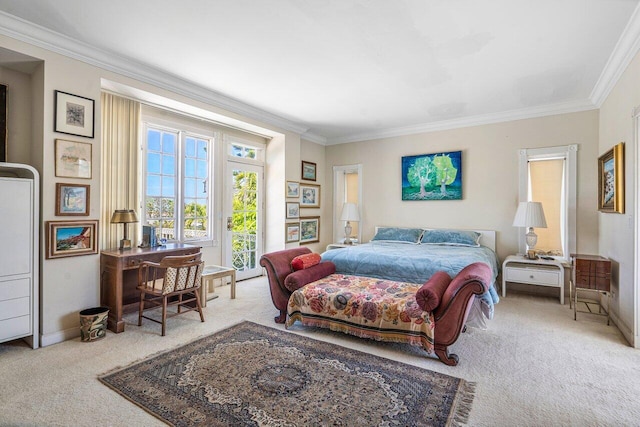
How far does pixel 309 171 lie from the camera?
6.45 meters

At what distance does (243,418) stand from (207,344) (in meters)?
1.17

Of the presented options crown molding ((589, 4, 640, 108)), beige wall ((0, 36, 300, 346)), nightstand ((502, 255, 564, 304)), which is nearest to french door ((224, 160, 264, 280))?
beige wall ((0, 36, 300, 346))

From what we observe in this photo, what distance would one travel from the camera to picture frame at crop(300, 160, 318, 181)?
6266mm

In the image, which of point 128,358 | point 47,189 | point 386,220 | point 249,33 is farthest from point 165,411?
point 386,220

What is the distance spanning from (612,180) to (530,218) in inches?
41.4

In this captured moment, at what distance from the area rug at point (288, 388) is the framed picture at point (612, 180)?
260cm

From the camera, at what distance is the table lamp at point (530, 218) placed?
171 inches

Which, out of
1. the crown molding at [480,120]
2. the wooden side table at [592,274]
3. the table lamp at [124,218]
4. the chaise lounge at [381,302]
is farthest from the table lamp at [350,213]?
the table lamp at [124,218]

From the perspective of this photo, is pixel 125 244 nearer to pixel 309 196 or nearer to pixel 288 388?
pixel 288 388

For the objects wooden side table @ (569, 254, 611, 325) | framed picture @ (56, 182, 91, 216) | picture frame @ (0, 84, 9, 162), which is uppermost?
picture frame @ (0, 84, 9, 162)

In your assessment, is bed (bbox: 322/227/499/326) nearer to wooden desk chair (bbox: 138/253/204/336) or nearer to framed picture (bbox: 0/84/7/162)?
wooden desk chair (bbox: 138/253/204/336)

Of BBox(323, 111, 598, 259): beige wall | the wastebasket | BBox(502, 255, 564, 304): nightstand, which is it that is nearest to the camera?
the wastebasket

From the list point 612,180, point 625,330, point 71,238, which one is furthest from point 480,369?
point 71,238

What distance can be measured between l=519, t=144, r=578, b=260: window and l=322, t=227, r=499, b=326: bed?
828 millimetres
